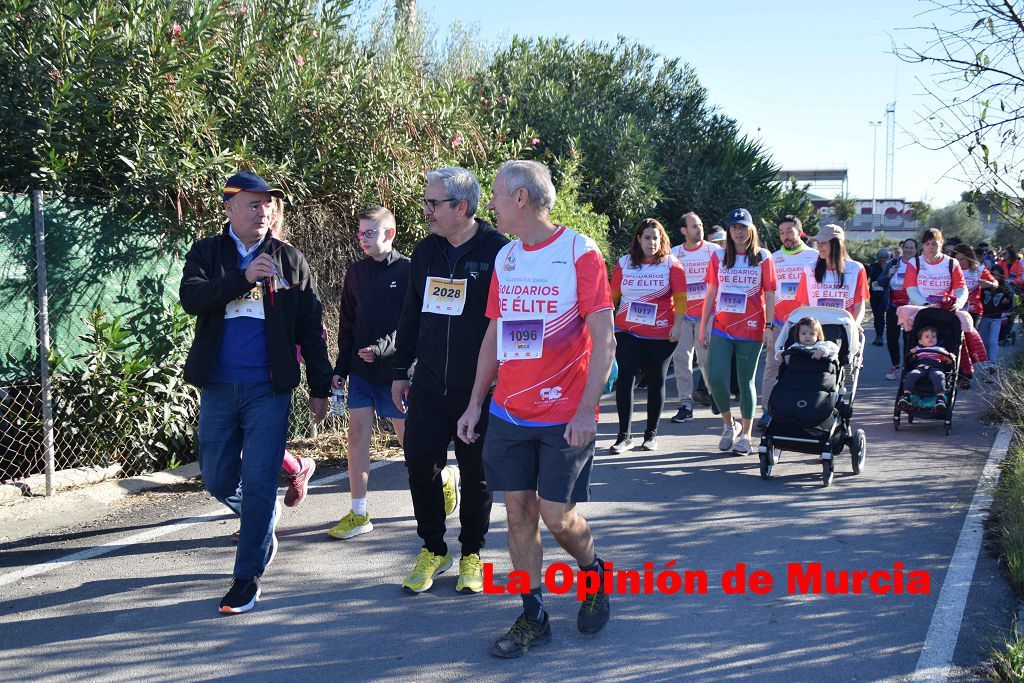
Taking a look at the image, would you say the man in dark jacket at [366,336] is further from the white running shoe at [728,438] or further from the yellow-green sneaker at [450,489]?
the white running shoe at [728,438]

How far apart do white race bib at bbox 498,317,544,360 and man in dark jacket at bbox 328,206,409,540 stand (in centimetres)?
168

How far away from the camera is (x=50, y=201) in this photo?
7.05 meters

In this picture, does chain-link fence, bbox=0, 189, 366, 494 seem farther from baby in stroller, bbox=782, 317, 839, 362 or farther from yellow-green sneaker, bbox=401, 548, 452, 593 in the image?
baby in stroller, bbox=782, 317, 839, 362

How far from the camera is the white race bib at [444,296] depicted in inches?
193

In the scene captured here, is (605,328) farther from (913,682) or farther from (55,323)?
(55,323)

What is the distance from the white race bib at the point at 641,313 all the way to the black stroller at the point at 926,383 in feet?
10.1

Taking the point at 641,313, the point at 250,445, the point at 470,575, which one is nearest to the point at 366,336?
the point at 250,445

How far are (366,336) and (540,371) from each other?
6.48ft

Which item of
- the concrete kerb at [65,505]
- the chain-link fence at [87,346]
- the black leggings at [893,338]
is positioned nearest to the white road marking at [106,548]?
the concrete kerb at [65,505]

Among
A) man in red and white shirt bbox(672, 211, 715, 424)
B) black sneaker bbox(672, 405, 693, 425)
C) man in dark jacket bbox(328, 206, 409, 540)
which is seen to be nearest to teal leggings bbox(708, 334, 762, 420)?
black sneaker bbox(672, 405, 693, 425)

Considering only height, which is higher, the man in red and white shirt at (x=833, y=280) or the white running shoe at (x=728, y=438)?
the man in red and white shirt at (x=833, y=280)

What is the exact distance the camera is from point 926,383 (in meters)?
9.50

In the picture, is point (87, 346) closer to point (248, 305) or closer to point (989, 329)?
point (248, 305)

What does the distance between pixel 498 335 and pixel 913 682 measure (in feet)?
7.32
